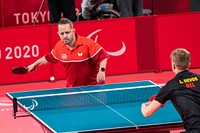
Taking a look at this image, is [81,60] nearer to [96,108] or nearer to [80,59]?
[80,59]

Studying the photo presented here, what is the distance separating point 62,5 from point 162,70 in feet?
8.47

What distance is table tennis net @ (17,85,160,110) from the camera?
8453 millimetres

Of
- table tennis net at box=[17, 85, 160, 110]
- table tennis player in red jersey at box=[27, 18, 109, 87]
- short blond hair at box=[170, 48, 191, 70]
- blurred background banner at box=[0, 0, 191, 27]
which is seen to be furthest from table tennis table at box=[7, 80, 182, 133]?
blurred background banner at box=[0, 0, 191, 27]

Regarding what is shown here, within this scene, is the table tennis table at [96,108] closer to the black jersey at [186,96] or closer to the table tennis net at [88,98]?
the table tennis net at [88,98]

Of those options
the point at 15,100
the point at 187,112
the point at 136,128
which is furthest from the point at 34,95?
the point at 187,112

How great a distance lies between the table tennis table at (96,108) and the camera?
7.38 meters

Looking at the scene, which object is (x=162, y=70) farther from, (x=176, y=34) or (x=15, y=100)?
(x=15, y=100)

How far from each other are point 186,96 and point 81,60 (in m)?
3.24

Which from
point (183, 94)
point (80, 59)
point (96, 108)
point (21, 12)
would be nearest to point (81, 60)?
point (80, 59)

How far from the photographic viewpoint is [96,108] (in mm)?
8242

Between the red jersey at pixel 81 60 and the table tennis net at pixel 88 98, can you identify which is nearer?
the table tennis net at pixel 88 98

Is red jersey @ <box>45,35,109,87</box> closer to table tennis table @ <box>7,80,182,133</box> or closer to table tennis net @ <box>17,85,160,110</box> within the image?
table tennis table @ <box>7,80,182,133</box>

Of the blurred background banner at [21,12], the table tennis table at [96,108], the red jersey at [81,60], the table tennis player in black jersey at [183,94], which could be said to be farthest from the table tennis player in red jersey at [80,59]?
the blurred background banner at [21,12]

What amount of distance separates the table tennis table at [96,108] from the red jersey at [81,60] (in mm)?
420
